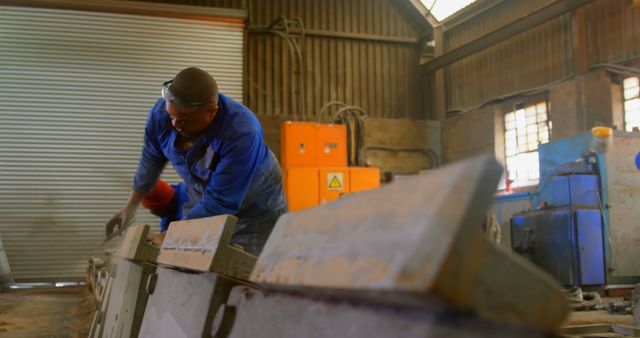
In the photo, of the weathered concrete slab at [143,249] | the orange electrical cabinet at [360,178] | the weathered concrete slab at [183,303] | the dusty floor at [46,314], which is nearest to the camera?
the weathered concrete slab at [183,303]

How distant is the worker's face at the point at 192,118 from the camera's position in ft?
9.13

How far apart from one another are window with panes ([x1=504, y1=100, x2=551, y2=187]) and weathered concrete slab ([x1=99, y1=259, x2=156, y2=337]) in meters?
7.43

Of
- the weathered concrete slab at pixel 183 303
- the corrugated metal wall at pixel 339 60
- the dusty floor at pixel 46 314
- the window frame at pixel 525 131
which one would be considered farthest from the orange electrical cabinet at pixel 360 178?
the weathered concrete slab at pixel 183 303

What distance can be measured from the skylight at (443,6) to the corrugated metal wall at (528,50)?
0.34 metres

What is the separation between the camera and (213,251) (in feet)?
4.93

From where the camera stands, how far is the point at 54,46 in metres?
8.51

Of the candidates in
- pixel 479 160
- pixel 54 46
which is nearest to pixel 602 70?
pixel 54 46

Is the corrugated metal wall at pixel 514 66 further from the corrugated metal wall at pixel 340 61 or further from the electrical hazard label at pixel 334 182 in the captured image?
the electrical hazard label at pixel 334 182

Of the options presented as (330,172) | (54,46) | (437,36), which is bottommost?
(330,172)

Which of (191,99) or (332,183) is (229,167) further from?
(332,183)

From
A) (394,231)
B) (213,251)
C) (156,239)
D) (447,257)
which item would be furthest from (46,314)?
(447,257)

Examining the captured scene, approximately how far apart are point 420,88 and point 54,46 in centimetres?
677

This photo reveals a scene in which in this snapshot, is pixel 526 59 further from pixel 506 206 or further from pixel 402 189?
pixel 402 189

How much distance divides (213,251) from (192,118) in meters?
1.42
